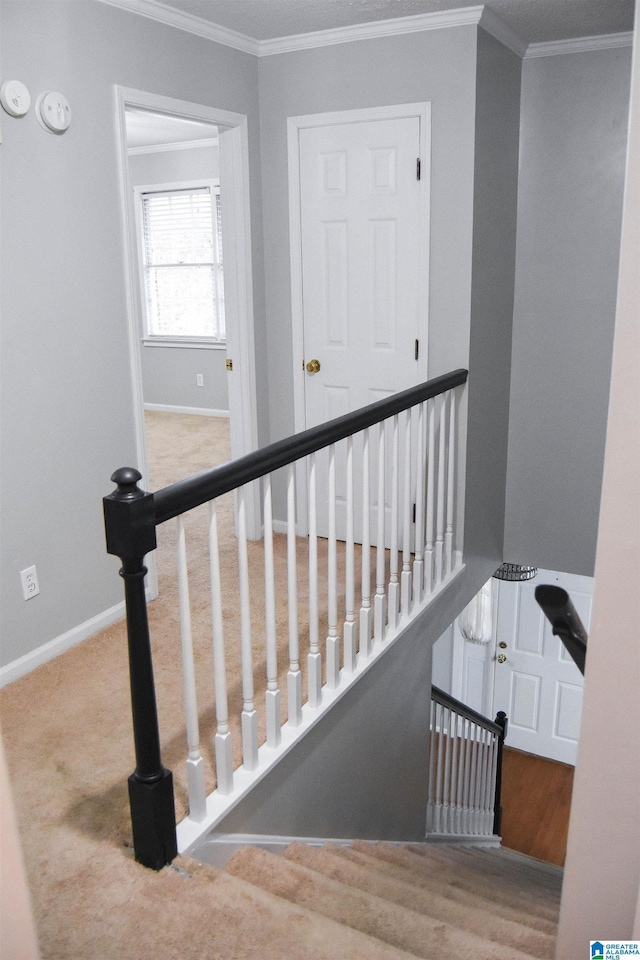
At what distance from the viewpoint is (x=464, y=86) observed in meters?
3.63

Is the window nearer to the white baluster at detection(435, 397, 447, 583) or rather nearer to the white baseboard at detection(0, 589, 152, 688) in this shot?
the white baluster at detection(435, 397, 447, 583)

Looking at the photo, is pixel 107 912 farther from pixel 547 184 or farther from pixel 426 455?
pixel 547 184

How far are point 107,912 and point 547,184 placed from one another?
3906 mm

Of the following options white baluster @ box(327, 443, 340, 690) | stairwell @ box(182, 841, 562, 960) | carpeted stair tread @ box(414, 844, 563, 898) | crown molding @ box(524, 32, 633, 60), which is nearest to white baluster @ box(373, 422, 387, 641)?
white baluster @ box(327, 443, 340, 690)

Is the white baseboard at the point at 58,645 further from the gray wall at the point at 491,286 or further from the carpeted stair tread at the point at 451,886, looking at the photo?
the gray wall at the point at 491,286

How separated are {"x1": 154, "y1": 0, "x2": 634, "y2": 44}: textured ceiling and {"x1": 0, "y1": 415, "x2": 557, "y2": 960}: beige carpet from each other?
260 centimetres

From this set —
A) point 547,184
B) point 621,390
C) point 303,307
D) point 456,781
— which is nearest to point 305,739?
point 621,390

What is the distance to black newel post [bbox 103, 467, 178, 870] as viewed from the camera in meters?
1.81

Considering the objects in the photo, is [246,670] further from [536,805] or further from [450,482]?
[536,805]

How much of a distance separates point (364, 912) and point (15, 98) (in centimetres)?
270

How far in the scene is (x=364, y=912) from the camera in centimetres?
217

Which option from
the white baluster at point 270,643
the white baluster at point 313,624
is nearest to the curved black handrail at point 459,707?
the white baluster at point 313,624

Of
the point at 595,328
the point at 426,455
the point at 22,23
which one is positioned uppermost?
the point at 22,23

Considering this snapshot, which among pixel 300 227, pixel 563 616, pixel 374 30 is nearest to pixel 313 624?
pixel 563 616
